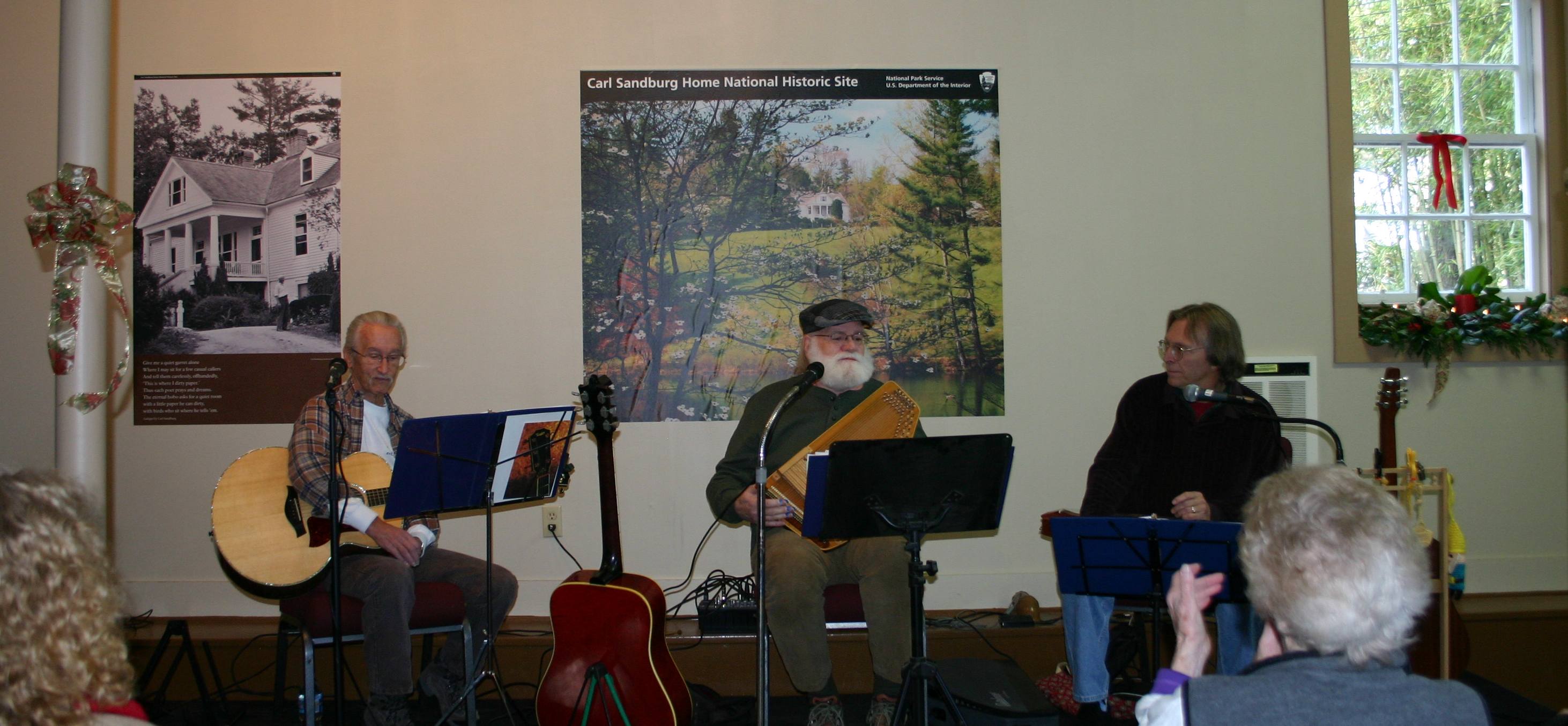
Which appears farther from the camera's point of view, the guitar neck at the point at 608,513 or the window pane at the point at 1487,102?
the window pane at the point at 1487,102

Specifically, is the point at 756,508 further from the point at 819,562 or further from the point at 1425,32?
the point at 1425,32

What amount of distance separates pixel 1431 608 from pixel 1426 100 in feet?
8.49

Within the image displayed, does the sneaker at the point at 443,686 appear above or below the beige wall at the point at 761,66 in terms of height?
below

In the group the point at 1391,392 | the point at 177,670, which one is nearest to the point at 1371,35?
the point at 1391,392

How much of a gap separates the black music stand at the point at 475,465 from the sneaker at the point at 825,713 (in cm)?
99

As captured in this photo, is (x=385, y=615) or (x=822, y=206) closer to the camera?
(x=385, y=615)

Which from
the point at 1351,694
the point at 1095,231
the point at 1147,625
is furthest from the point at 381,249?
the point at 1351,694

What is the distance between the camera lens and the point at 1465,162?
4.42 metres

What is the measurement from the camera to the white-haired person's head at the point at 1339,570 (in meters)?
1.25

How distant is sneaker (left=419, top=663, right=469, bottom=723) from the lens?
3.23m

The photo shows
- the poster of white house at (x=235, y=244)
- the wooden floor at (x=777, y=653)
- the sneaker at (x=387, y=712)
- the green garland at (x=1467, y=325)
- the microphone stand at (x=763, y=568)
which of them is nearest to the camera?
the microphone stand at (x=763, y=568)

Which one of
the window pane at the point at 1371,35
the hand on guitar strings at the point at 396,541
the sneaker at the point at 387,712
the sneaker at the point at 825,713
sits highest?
the window pane at the point at 1371,35

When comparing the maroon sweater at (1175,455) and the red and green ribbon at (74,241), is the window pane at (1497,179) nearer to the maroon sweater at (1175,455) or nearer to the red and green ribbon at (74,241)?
the maroon sweater at (1175,455)

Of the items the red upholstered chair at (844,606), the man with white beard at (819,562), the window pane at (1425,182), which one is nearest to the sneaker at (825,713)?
the man with white beard at (819,562)
